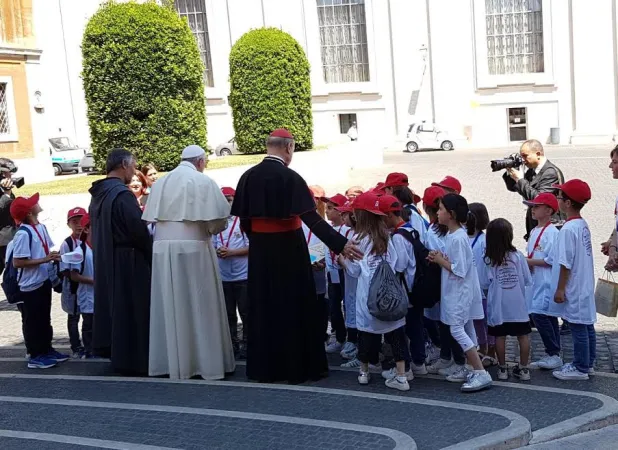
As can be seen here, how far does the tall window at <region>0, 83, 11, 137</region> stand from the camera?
25.5 meters

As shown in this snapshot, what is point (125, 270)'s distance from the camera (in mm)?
7258

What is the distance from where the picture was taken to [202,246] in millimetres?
7125

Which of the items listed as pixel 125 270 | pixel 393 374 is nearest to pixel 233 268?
pixel 125 270

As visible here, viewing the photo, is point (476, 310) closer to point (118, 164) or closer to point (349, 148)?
point (118, 164)

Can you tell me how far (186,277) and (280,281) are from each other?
0.82m

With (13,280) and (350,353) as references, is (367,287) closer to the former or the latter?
(350,353)

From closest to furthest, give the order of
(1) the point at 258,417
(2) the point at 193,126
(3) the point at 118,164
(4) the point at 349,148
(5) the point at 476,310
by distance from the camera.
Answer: (1) the point at 258,417
(5) the point at 476,310
(3) the point at 118,164
(2) the point at 193,126
(4) the point at 349,148

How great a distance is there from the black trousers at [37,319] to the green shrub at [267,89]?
1509 centimetres

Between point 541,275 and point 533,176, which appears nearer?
point 541,275

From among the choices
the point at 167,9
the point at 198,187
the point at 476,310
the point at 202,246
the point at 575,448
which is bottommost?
the point at 575,448

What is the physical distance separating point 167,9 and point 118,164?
1027cm

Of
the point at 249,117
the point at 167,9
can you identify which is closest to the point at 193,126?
the point at 167,9

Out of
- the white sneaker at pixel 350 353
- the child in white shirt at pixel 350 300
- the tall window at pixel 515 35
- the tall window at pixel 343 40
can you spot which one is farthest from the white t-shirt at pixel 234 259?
the tall window at pixel 343 40

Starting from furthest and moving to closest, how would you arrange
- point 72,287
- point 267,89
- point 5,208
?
point 267,89, point 5,208, point 72,287
